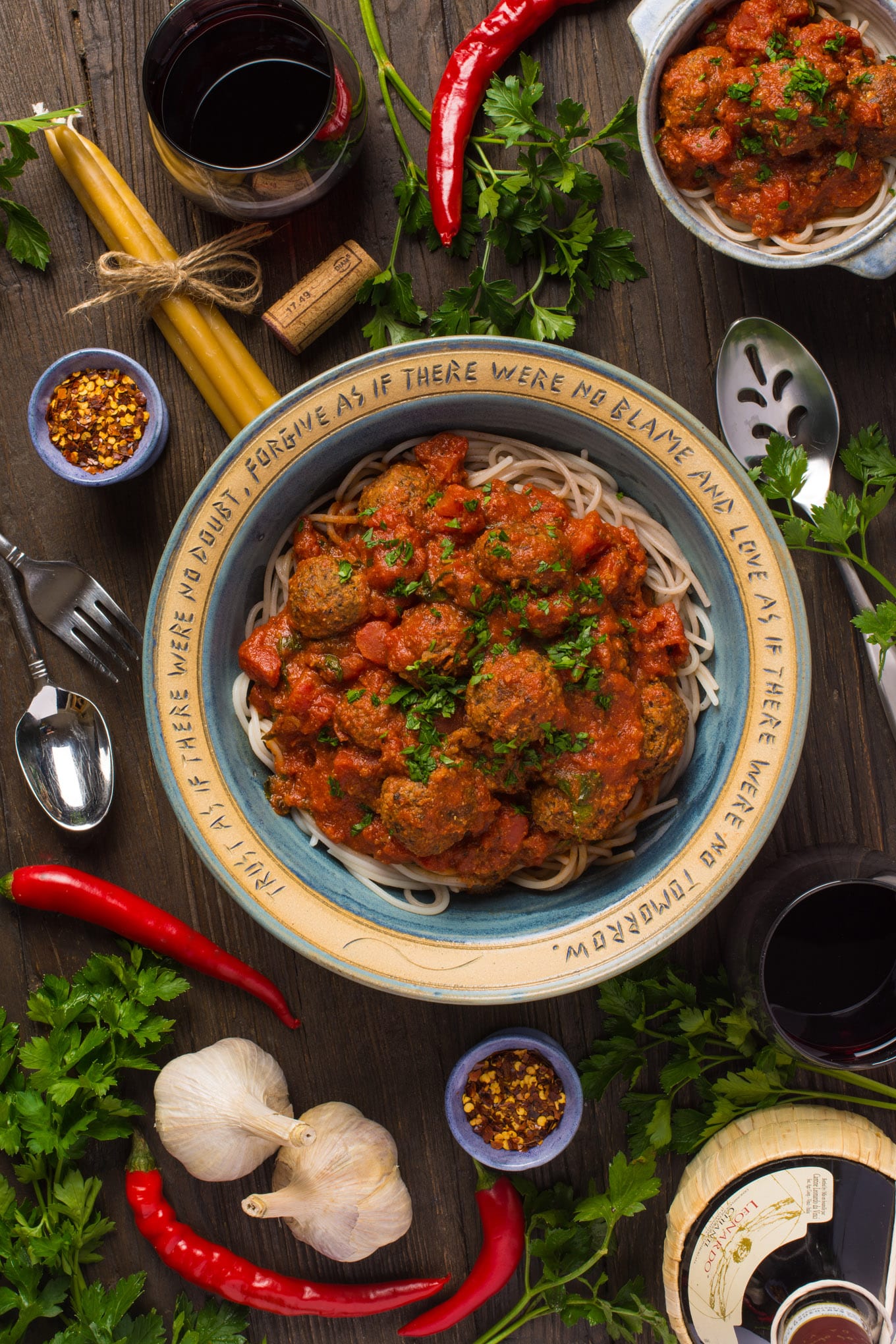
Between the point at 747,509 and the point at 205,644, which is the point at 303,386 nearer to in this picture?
the point at 205,644

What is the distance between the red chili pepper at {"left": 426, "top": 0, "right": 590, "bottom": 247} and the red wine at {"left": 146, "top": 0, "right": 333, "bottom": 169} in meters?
0.53

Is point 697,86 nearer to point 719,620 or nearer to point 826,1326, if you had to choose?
point 719,620

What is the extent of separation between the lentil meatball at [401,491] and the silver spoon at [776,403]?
1546mm

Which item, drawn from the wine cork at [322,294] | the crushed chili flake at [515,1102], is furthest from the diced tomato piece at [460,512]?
the crushed chili flake at [515,1102]

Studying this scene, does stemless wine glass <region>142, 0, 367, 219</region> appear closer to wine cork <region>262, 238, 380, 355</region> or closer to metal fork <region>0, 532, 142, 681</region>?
wine cork <region>262, 238, 380, 355</region>

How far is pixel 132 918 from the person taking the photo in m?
4.46

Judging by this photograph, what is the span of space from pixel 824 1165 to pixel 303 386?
3.92 m

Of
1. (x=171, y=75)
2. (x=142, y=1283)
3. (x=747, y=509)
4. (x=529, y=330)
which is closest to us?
(x=747, y=509)

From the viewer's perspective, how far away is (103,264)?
4.26 meters

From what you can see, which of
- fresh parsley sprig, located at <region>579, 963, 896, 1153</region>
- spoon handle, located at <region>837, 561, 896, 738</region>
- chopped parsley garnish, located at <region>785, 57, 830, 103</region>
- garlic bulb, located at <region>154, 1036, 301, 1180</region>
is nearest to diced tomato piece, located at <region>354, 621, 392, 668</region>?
fresh parsley sprig, located at <region>579, 963, 896, 1153</region>

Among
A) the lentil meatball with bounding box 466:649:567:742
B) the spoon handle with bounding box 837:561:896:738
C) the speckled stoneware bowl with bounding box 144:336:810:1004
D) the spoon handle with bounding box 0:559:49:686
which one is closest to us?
the lentil meatball with bounding box 466:649:567:742

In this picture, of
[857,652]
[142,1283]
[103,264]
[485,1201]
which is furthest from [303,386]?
[142,1283]

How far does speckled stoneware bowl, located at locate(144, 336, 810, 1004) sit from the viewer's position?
349 centimetres

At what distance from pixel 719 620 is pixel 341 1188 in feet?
10.1
